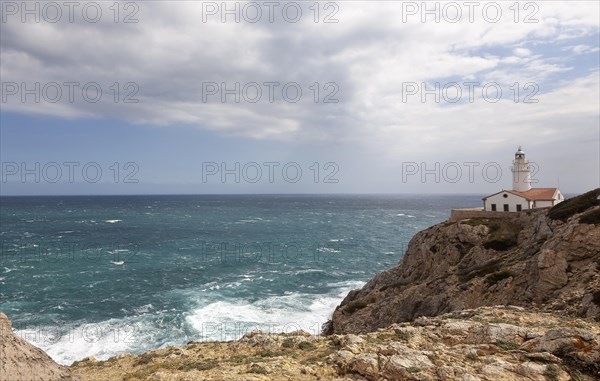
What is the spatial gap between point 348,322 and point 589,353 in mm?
21759

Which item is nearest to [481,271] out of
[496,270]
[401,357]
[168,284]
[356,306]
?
[496,270]

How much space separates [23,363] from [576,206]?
39.4 meters

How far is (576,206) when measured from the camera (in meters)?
31.9

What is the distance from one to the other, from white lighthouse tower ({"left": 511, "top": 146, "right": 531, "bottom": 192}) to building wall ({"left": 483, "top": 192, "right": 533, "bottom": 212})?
271 inches

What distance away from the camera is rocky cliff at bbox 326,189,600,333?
2339cm

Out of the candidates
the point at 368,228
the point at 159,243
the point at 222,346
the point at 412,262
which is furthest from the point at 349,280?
the point at 368,228

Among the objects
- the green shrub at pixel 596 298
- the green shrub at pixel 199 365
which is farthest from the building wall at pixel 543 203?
the green shrub at pixel 199 365

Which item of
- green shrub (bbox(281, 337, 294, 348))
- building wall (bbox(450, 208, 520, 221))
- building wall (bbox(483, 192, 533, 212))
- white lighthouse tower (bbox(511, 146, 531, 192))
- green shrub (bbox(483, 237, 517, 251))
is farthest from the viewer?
white lighthouse tower (bbox(511, 146, 531, 192))

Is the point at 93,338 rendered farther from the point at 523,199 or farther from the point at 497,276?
the point at 523,199

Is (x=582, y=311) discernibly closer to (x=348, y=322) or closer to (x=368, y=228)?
(x=348, y=322)

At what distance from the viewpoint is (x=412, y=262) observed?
4069 centimetres

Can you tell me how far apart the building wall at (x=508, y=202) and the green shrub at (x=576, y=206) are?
41.5ft

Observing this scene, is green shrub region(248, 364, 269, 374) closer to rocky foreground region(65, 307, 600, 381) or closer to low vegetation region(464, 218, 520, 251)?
rocky foreground region(65, 307, 600, 381)

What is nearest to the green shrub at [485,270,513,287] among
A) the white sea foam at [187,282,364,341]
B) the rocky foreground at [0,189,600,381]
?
the rocky foreground at [0,189,600,381]
